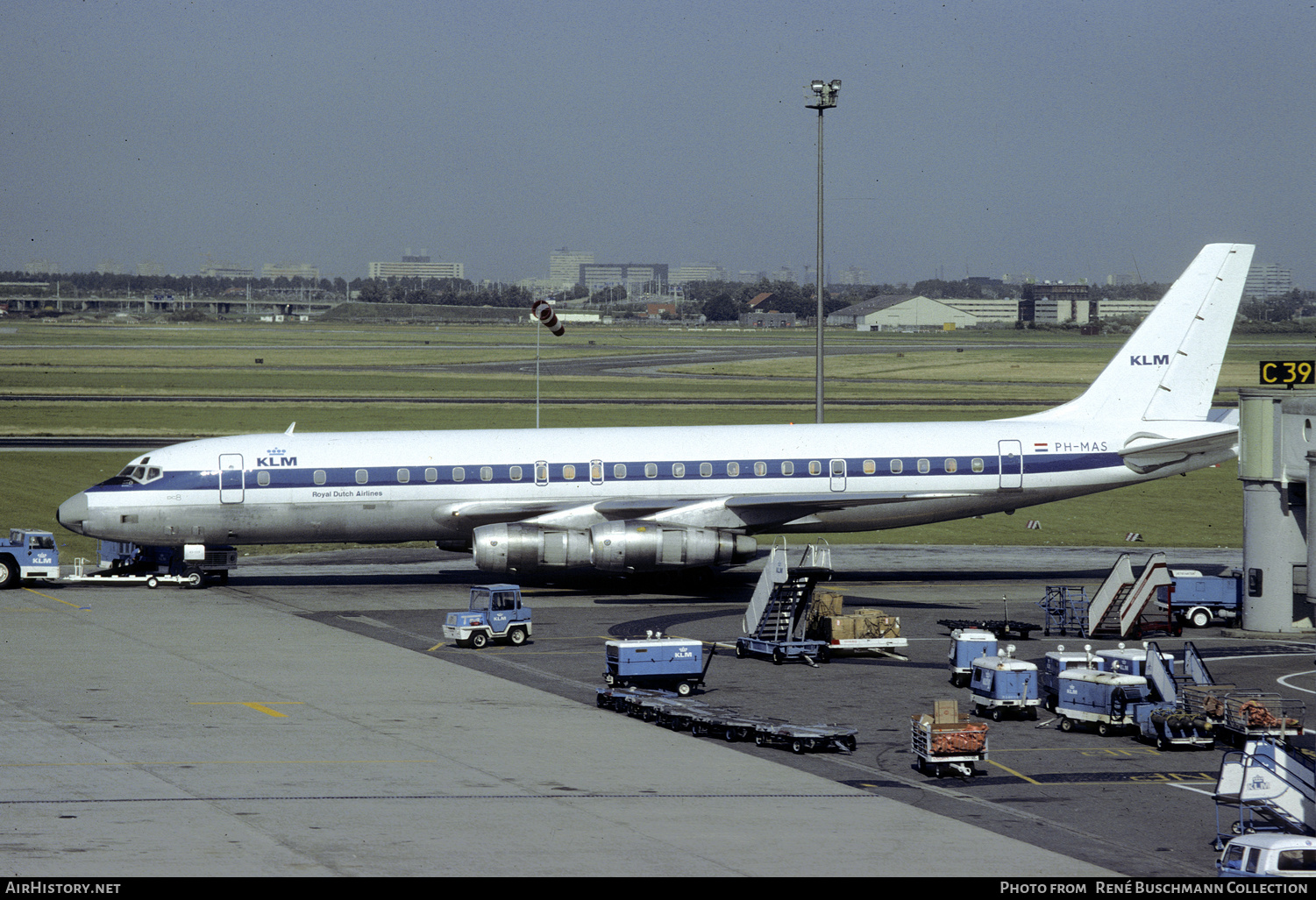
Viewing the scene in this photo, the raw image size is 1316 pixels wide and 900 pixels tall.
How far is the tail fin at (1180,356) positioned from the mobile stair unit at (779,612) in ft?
51.8

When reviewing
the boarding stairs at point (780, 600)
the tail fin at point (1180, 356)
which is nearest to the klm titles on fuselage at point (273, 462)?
the boarding stairs at point (780, 600)

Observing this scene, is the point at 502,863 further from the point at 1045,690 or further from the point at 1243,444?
the point at 1243,444

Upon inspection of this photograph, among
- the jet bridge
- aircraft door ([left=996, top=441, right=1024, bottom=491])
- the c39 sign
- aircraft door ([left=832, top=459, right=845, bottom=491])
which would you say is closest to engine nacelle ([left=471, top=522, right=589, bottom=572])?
aircraft door ([left=832, top=459, right=845, bottom=491])

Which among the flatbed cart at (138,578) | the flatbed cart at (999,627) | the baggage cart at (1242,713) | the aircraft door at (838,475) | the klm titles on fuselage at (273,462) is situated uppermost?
the klm titles on fuselage at (273,462)

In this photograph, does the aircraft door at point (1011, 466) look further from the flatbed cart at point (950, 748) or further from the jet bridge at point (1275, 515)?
the flatbed cart at point (950, 748)

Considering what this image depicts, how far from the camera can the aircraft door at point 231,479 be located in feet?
136

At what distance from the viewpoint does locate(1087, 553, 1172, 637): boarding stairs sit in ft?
116

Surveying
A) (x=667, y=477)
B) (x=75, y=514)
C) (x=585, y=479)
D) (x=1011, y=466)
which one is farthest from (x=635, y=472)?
(x=75, y=514)

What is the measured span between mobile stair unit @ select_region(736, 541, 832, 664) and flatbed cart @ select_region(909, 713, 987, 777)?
31.8 ft

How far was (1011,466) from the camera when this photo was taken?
4331 centimetres

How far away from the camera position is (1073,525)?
2164 inches

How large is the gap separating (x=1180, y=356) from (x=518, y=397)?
229ft

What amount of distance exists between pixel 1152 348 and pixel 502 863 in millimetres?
33899
